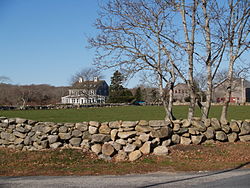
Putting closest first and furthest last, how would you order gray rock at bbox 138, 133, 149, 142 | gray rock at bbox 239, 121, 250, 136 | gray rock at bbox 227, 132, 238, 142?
1. gray rock at bbox 138, 133, 149, 142
2. gray rock at bbox 227, 132, 238, 142
3. gray rock at bbox 239, 121, 250, 136

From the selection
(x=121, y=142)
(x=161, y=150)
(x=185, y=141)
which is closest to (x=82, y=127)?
(x=121, y=142)

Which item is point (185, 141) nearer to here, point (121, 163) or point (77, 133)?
point (121, 163)

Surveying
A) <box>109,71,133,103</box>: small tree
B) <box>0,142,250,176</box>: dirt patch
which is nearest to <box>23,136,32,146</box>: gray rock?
<box>0,142,250,176</box>: dirt patch

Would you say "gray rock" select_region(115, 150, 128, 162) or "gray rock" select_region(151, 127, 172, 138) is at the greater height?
"gray rock" select_region(151, 127, 172, 138)

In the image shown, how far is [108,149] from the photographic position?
10.0 m

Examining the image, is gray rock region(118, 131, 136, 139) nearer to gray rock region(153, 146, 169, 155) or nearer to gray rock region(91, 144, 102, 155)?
gray rock region(91, 144, 102, 155)

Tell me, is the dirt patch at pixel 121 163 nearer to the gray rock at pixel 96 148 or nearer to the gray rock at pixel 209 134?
the gray rock at pixel 96 148

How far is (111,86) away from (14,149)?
64.5 meters

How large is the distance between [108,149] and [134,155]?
39.0 inches

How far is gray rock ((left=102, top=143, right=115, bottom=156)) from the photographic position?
9930 millimetres

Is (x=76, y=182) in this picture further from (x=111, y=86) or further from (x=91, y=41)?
(x=111, y=86)

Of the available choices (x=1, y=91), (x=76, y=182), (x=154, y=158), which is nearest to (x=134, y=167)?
(x=154, y=158)

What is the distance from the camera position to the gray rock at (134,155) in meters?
9.46

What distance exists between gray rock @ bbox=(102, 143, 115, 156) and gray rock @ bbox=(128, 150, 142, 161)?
0.70 m
